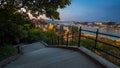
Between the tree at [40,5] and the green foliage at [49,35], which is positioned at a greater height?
the tree at [40,5]

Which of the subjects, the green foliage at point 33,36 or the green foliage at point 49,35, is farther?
the green foliage at point 49,35

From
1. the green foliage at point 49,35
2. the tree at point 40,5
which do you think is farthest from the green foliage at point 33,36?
the tree at point 40,5

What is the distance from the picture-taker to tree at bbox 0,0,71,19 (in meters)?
9.98

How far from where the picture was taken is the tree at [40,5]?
9984mm

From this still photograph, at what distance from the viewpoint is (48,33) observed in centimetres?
2123

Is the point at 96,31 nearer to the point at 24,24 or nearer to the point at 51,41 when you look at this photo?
the point at 24,24

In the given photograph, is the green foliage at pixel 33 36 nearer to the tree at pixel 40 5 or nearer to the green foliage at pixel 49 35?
the green foliage at pixel 49 35

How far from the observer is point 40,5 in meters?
10.4

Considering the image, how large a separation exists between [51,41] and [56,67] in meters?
11.8

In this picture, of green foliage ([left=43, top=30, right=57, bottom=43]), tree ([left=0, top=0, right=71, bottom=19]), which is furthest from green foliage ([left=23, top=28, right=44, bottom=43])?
tree ([left=0, top=0, right=71, bottom=19])

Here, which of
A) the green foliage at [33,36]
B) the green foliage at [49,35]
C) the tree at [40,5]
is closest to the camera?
the tree at [40,5]

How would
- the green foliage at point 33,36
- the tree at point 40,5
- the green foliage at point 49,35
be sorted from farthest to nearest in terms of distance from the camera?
1. the green foliage at point 49,35
2. the green foliage at point 33,36
3. the tree at point 40,5

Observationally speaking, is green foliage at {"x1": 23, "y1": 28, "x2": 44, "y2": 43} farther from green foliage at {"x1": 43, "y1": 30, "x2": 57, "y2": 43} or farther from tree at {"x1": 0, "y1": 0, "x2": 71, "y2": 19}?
tree at {"x1": 0, "y1": 0, "x2": 71, "y2": 19}

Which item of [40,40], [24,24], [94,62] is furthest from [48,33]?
[94,62]
